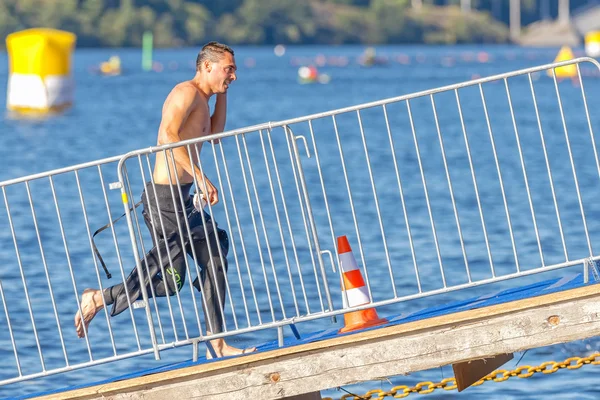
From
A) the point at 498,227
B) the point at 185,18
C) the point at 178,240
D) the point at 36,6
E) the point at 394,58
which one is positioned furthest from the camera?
the point at 185,18

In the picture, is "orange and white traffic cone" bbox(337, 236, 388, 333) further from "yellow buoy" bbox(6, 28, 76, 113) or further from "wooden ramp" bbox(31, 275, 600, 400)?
"yellow buoy" bbox(6, 28, 76, 113)

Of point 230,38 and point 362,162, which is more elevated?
point 230,38

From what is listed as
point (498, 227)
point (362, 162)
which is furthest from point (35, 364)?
point (362, 162)

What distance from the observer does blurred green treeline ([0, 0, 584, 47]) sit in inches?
5231

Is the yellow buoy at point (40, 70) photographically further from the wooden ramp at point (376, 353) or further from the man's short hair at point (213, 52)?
the wooden ramp at point (376, 353)

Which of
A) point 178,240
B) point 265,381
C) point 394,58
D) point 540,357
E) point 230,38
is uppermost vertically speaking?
point 230,38

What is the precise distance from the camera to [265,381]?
6.79m

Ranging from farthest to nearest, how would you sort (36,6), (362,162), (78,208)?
1. (36,6)
2. (362,162)
3. (78,208)

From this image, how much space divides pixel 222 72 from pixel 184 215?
907 mm

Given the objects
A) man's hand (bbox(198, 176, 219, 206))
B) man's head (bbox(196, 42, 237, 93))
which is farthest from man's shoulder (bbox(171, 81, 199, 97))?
man's hand (bbox(198, 176, 219, 206))

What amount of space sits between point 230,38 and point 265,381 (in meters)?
140

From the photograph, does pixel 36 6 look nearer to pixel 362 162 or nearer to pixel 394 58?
pixel 394 58

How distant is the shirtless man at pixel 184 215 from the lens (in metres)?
7.30

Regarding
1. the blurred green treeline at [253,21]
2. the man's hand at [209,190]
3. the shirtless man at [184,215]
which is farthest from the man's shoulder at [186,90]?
the blurred green treeline at [253,21]
